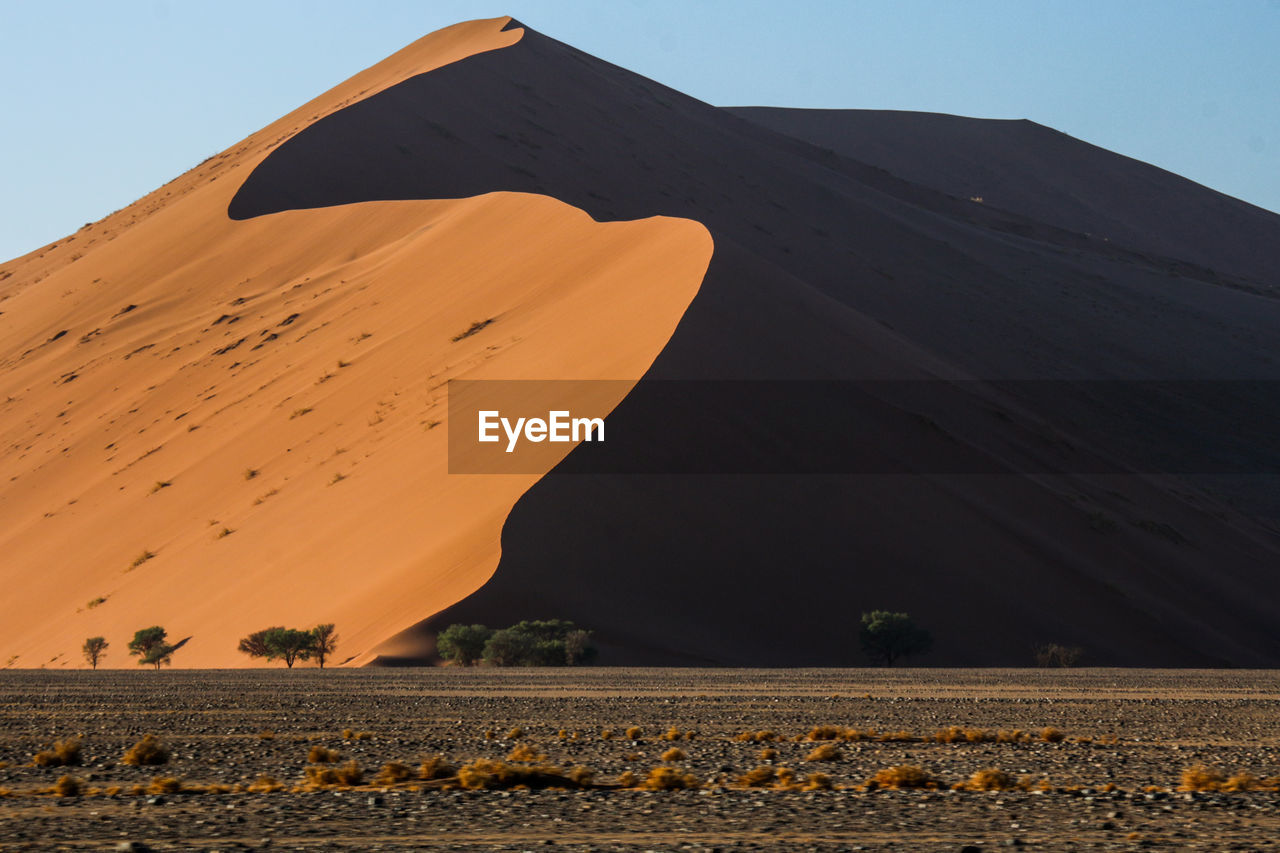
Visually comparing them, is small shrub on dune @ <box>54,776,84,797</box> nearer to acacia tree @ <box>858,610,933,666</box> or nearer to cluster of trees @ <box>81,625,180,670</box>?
cluster of trees @ <box>81,625,180,670</box>

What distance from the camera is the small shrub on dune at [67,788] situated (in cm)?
880

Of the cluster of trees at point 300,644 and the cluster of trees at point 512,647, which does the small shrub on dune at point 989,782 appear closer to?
the cluster of trees at point 512,647

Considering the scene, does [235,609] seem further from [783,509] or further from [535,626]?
[783,509]

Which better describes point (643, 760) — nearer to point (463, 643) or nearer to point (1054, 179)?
point (463, 643)

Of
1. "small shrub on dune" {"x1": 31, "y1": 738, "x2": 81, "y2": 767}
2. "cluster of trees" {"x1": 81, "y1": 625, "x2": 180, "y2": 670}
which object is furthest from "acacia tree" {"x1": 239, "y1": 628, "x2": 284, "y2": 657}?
"small shrub on dune" {"x1": 31, "y1": 738, "x2": 81, "y2": 767}

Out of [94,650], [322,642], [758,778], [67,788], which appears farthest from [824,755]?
[94,650]

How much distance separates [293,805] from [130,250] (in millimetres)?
51226

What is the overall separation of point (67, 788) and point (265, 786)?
1.22 m

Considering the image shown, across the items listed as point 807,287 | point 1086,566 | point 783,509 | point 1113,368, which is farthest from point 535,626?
point 1113,368

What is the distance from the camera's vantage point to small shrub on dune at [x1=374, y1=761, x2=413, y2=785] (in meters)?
9.38

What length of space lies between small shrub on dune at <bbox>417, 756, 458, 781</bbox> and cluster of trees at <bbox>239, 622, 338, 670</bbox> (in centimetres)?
1393

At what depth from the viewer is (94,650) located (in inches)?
1056

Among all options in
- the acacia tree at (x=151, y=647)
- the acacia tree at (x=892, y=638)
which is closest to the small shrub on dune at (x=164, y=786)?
the acacia tree at (x=892, y=638)

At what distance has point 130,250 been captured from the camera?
55.4 m
